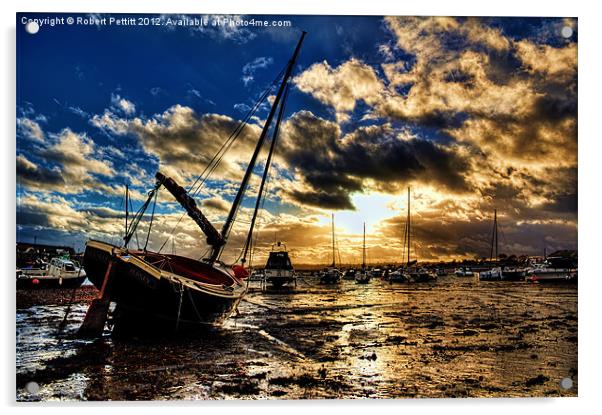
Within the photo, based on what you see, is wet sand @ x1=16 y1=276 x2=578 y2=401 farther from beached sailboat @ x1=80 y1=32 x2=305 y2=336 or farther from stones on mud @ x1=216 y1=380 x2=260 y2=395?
beached sailboat @ x1=80 y1=32 x2=305 y2=336

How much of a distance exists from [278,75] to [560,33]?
5.11 meters

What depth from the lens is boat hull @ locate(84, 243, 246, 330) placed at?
33.3 ft

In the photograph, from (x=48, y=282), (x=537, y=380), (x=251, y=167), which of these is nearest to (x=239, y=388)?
(x=251, y=167)

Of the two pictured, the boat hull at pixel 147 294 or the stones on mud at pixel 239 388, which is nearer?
the stones on mud at pixel 239 388

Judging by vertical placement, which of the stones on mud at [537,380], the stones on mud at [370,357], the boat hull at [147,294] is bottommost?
the stones on mud at [537,380]

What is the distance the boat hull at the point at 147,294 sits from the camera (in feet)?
33.3

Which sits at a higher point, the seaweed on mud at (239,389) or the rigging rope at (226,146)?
the rigging rope at (226,146)

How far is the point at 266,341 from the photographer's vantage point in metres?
10.7

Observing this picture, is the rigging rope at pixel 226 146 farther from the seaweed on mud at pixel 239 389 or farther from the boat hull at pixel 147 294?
the seaweed on mud at pixel 239 389
